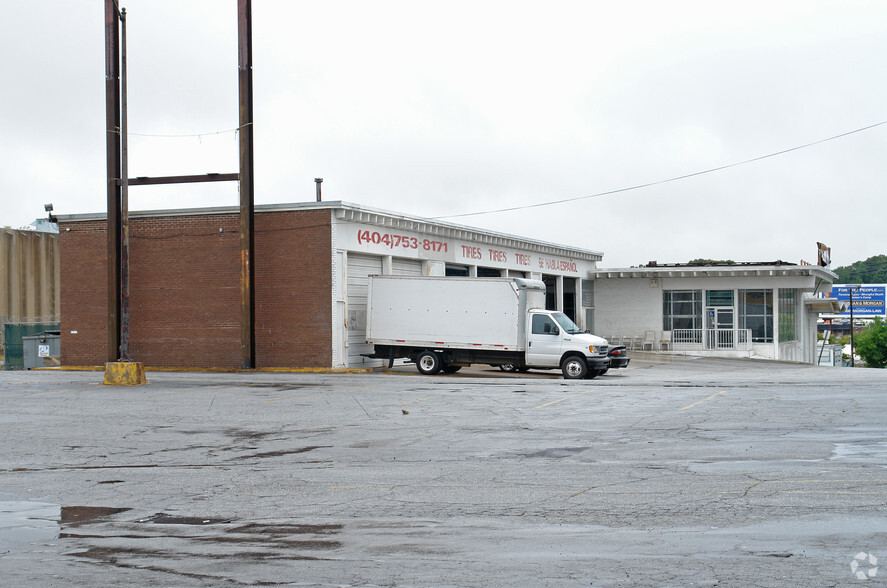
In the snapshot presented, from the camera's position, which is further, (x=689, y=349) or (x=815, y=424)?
(x=689, y=349)

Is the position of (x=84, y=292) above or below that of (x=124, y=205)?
below

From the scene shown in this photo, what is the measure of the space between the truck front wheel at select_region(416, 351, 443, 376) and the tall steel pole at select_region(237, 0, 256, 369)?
562 centimetres

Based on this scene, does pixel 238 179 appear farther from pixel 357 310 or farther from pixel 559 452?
pixel 559 452

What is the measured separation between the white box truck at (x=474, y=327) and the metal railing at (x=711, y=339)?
20.7 m

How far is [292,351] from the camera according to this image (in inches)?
1160

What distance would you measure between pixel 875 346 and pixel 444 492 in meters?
81.8

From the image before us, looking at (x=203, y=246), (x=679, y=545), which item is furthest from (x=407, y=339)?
(x=679, y=545)

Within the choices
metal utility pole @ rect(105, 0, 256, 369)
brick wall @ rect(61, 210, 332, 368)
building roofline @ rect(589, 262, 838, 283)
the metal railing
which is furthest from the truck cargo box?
the metal railing

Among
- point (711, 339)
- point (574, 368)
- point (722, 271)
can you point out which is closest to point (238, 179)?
point (574, 368)

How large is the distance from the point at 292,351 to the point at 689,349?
83.2ft

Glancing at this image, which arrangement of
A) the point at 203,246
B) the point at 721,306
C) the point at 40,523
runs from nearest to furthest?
1. the point at 40,523
2. the point at 203,246
3. the point at 721,306

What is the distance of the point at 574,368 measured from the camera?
2686 centimetres

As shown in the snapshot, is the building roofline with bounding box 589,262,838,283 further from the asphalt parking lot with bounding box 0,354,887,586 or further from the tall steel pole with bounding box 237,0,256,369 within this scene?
the asphalt parking lot with bounding box 0,354,887,586

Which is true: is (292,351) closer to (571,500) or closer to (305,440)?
(305,440)
